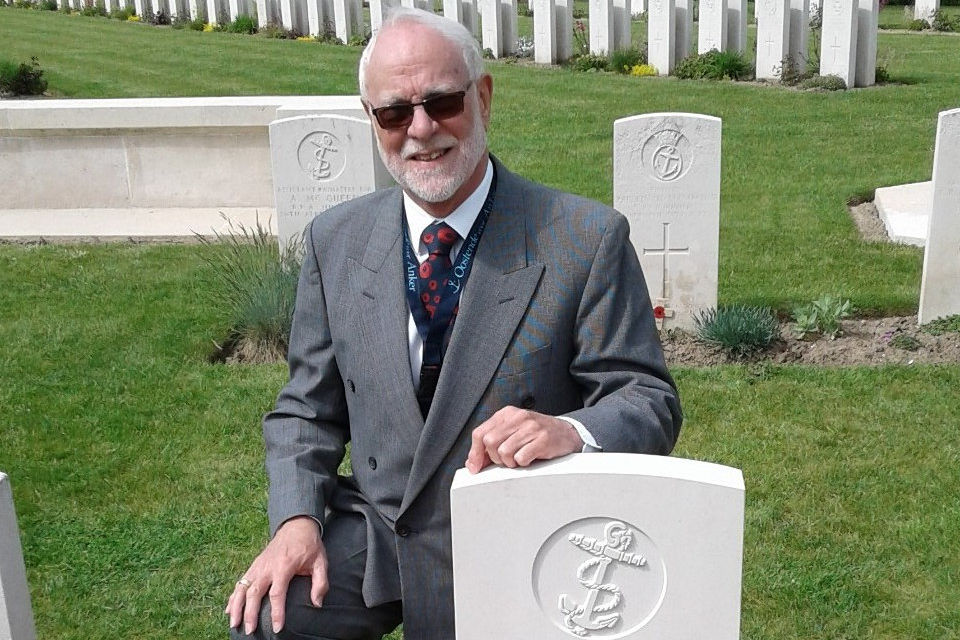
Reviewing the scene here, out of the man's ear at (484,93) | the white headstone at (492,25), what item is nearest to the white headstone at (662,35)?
the white headstone at (492,25)

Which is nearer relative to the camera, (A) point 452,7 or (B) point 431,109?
(B) point 431,109

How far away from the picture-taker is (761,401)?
5418 mm

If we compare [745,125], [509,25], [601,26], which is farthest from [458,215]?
[509,25]

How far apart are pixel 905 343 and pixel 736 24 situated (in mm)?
9766

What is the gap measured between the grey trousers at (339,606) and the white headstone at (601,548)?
395mm

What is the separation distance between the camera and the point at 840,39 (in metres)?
13.3

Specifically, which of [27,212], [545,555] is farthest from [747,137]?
[545,555]

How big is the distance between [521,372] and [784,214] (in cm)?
651

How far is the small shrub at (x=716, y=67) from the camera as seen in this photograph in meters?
14.4

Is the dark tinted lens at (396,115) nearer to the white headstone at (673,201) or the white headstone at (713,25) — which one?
the white headstone at (673,201)

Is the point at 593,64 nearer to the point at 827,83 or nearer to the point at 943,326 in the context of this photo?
the point at 827,83

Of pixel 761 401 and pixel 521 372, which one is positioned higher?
pixel 521 372

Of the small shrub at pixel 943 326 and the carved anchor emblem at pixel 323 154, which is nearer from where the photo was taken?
the small shrub at pixel 943 326

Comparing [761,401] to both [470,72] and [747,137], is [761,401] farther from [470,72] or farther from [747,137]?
[747,137]
